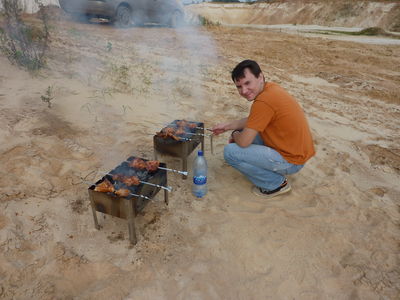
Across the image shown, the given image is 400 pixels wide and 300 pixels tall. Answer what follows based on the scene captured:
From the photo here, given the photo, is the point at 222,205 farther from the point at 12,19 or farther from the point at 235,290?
the point at 12,19

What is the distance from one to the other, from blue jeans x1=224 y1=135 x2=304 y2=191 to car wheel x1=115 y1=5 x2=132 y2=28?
10.8 m

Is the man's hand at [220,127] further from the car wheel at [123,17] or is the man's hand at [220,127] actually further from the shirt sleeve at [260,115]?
the car wheel at [123,17]

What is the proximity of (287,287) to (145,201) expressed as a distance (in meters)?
1.45

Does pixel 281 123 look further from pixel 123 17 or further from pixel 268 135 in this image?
pixel 123 17

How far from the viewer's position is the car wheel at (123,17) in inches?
461

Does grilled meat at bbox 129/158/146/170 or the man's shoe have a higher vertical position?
grilled meat at bbox 129/158/146/170

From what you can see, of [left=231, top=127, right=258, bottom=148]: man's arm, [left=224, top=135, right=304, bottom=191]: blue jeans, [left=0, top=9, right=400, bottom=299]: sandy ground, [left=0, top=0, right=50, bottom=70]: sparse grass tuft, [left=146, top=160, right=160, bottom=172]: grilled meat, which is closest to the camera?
[left=0, top=9, right=400, bottom=299]: sandy ground

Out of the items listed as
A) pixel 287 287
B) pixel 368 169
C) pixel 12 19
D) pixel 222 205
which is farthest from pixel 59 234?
pixel 12 19

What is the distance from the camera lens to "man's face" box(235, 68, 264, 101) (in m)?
2.80

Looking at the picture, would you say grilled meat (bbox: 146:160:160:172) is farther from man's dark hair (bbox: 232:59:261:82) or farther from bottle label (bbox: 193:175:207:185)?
man's dark hair (bbox: 232:59:261:82)

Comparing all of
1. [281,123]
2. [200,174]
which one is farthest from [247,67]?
[200,174]

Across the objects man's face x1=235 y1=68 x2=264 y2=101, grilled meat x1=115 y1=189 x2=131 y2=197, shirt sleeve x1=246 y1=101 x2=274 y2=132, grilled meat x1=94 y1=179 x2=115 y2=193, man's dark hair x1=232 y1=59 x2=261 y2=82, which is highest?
man's dark hair x1=232 y1=59 x2=261 y2=82

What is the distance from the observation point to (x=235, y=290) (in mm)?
2297

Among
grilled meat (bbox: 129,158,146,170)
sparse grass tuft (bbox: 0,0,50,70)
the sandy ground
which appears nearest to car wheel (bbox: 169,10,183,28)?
sparse grass tuft (bbox: 0,0,50,70)
